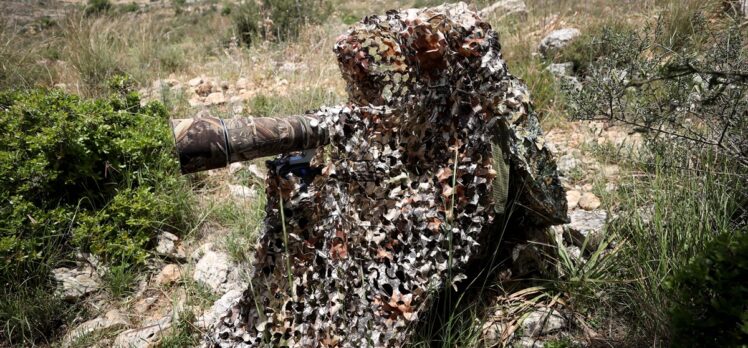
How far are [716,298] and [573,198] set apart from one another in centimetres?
158

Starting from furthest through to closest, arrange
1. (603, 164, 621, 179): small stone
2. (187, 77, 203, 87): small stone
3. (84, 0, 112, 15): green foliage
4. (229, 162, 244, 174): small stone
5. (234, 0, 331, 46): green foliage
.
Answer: (84, 0, 112, 15): green foliage → (234, 0, 331, 46): green foliage → (187, 77, 203, 87): small stone → (229, 162, 244, 174): small stone → (603, 164, 621, 179): small stone

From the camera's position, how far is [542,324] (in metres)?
1.85

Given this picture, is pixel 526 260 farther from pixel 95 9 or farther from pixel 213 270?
pixel 95 9

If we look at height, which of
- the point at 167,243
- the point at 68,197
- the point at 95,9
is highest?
the point at 95,9

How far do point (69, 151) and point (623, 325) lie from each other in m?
2.69

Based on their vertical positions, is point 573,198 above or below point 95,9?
below

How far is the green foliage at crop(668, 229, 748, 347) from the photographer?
1.11 metres

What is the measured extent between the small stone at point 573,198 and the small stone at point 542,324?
35.7 inches

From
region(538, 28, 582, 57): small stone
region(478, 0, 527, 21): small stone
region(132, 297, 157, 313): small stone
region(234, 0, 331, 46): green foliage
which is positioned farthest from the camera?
region(234, 0, 331, 46): green foliage

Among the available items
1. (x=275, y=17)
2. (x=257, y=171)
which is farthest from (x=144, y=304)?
(x=275, y=17)

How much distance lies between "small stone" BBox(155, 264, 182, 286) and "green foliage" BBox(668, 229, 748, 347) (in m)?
2.19

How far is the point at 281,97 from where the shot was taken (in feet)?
13.7

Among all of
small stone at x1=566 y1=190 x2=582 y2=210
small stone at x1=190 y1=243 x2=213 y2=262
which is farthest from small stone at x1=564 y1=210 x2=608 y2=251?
small stone at x1=190 y1=243 x2=213 y2=262

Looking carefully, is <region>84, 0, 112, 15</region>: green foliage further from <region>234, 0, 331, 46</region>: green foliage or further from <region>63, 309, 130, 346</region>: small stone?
<region>63, 309, 130, 346</region>: small stone
